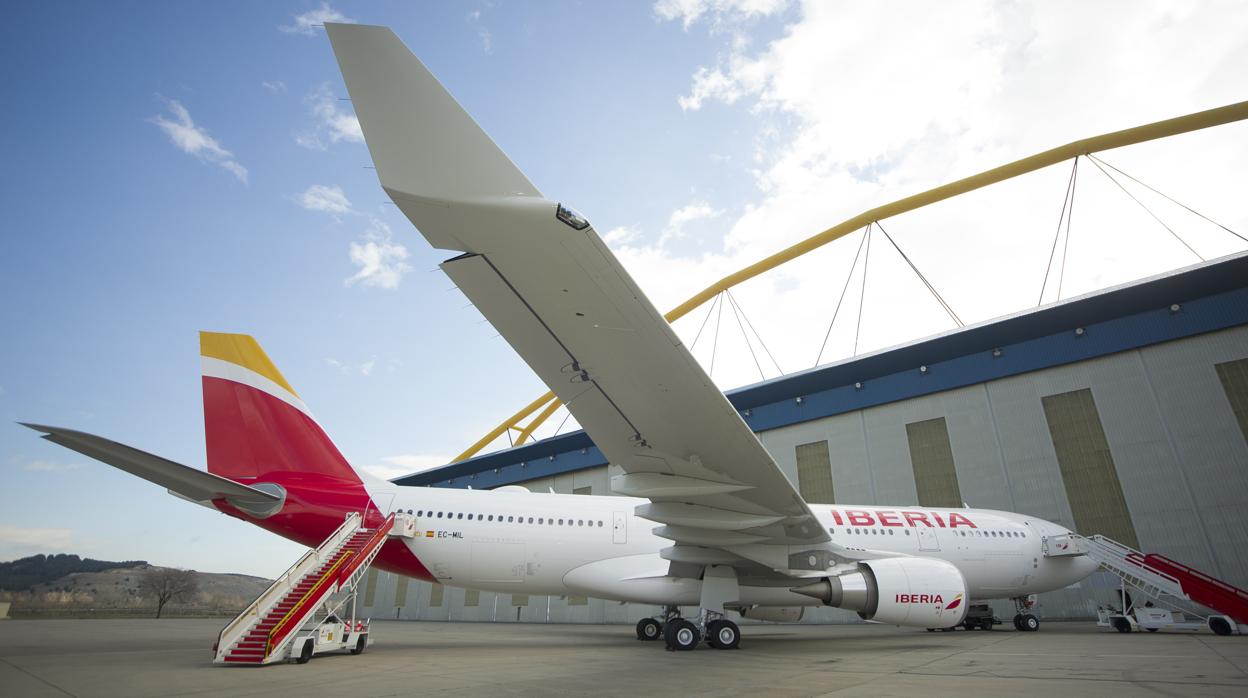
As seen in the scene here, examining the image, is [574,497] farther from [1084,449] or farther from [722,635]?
[1084,449]

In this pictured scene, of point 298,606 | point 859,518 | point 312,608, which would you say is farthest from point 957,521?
point 298,606

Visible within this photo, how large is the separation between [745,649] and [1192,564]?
12902 millimetres

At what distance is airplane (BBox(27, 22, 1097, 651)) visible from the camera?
3816 millimetres

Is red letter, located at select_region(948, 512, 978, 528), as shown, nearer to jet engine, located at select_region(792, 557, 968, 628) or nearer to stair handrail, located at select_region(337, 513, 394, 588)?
jet engine, located at select_region(792, 557, 968, 628)

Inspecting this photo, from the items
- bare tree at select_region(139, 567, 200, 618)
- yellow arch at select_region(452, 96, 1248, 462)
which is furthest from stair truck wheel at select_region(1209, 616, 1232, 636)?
bare tree at select_region(139, 567, 200, 618)

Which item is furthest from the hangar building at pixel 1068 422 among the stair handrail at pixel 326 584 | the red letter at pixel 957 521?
the stair handrail at pixel 326 584

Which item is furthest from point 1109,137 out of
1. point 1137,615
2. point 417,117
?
point 417,117

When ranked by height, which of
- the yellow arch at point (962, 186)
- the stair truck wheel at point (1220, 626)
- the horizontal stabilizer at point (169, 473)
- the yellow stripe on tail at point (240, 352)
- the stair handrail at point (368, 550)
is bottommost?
the stair truck wheel at point (1220, 626)

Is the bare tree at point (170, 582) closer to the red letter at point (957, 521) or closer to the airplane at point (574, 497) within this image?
the airplane at point (574, 497)

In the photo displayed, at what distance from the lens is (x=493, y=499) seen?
1084cm

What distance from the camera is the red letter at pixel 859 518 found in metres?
11.4

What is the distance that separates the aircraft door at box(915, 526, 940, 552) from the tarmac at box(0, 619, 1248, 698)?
2.84m

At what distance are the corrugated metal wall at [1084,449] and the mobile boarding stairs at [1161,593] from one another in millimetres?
1806

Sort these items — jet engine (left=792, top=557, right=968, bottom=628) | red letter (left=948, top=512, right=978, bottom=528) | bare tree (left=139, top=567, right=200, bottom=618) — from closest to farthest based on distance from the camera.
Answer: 1. jet engine (left=792, top=557, right=968, bottom=628)
2. red letter (left=948, top=512, right=978, bottom=528)
3. bare tree (left=139, top=567, right=200, bottom=618)
